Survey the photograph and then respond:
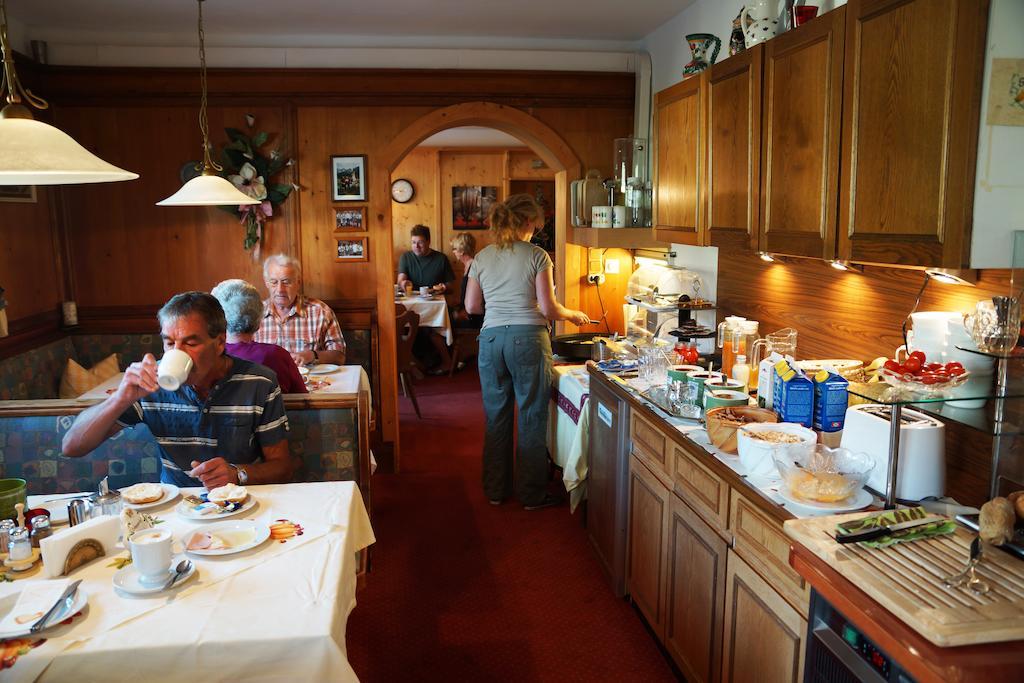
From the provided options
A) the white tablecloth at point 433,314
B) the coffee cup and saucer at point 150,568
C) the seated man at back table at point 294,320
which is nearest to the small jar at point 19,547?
the coffee cup and saucer at point 150,568

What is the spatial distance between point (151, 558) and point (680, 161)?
8.38ft

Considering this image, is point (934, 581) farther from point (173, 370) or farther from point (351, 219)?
point (351, 219)

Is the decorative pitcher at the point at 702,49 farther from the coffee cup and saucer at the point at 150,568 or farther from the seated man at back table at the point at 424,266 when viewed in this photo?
the seated man at back table at the point at 424,266

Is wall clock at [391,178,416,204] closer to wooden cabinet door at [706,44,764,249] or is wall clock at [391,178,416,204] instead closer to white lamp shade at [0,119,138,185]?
wooden cabinet door at [706,44,764,249]

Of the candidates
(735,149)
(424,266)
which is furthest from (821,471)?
(424,266)

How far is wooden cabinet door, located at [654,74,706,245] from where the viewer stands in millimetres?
3135

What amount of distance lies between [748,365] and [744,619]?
1118mm

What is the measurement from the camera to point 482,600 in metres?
3.22

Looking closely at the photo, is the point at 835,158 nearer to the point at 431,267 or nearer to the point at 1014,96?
the point at 1014,96

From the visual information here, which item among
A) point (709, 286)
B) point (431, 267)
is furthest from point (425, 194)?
point (709, 286)

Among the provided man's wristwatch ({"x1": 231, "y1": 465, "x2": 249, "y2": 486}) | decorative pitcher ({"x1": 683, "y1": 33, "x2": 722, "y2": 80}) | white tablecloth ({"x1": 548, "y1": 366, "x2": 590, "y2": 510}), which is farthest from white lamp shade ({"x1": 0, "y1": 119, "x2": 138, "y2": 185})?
decorative pitcher ({"x1": 683, "y1": 33, "x2": 722, "y2": 80})

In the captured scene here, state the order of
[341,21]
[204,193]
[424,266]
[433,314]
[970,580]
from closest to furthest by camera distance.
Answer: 1. [970,580]
2. [204,193]
3. [341,21]
4. [433,314]
5. [424,266]

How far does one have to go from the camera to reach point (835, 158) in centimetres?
216

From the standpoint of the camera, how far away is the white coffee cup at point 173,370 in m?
2.03
